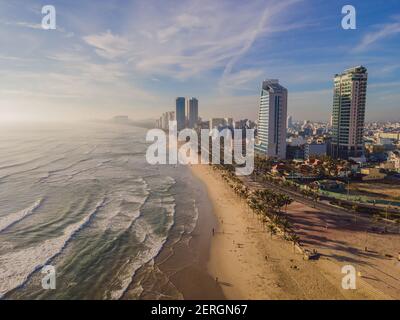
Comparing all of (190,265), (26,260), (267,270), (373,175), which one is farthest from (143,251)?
(373,175)

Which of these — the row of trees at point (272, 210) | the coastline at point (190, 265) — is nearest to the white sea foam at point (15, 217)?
the coastline at point (190, 265)

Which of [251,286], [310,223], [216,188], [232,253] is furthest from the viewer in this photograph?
[216,188]

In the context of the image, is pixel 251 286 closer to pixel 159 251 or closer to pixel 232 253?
pixel 232 253

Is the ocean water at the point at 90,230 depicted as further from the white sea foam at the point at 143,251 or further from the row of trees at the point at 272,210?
the row of trees at the point at 272,210

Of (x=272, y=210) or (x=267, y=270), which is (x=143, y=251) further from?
(x=272, y=210)
